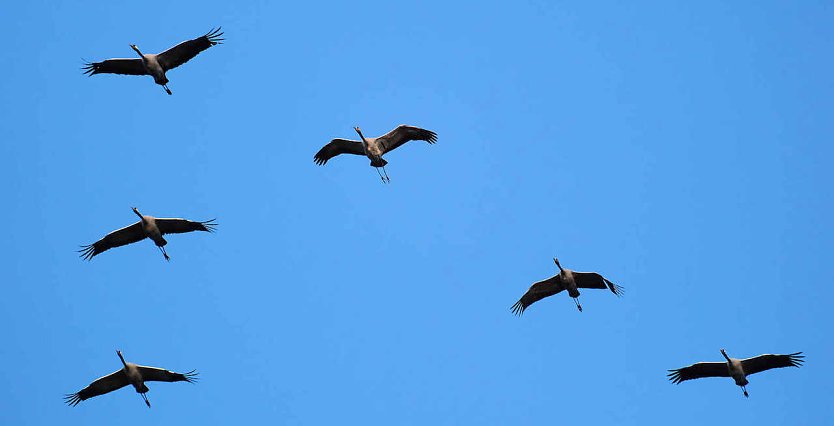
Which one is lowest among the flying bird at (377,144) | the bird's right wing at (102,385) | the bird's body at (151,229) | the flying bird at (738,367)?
the bird's right wing at (102,385)

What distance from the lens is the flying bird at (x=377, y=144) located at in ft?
125

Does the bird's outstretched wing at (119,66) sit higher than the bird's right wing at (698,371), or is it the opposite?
the bird's outstretched wing at (119,66)

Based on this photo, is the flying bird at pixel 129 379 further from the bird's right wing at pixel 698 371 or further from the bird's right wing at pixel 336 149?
the bird's right wing at pixel 698 371

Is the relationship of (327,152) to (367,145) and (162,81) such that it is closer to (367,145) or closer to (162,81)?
(367,145)

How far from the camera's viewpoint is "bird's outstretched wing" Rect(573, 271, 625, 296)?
37531 mm

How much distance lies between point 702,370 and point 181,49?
2156 cm

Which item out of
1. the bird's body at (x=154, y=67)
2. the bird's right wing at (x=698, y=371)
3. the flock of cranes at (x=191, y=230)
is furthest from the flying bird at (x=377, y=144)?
the bird's right wing at (x=698, y=371)

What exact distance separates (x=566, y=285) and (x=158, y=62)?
54.4 ft

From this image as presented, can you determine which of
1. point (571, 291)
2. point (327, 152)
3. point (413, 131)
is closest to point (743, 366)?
point (571, 291)

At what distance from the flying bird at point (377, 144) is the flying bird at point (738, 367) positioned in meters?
12.2

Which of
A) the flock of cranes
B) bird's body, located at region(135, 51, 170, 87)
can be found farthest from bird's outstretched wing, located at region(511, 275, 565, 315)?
bird's body, located at region(135, 51, 170, 87)

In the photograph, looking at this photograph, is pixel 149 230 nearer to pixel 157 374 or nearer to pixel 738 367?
pixel 157 374

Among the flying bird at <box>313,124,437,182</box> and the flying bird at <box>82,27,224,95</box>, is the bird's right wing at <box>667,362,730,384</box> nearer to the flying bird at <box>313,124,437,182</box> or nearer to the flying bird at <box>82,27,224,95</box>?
the flying bird at <box>313,124,437,182</box>

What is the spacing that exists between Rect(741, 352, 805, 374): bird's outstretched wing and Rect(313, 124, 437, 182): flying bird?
13.4 meters
